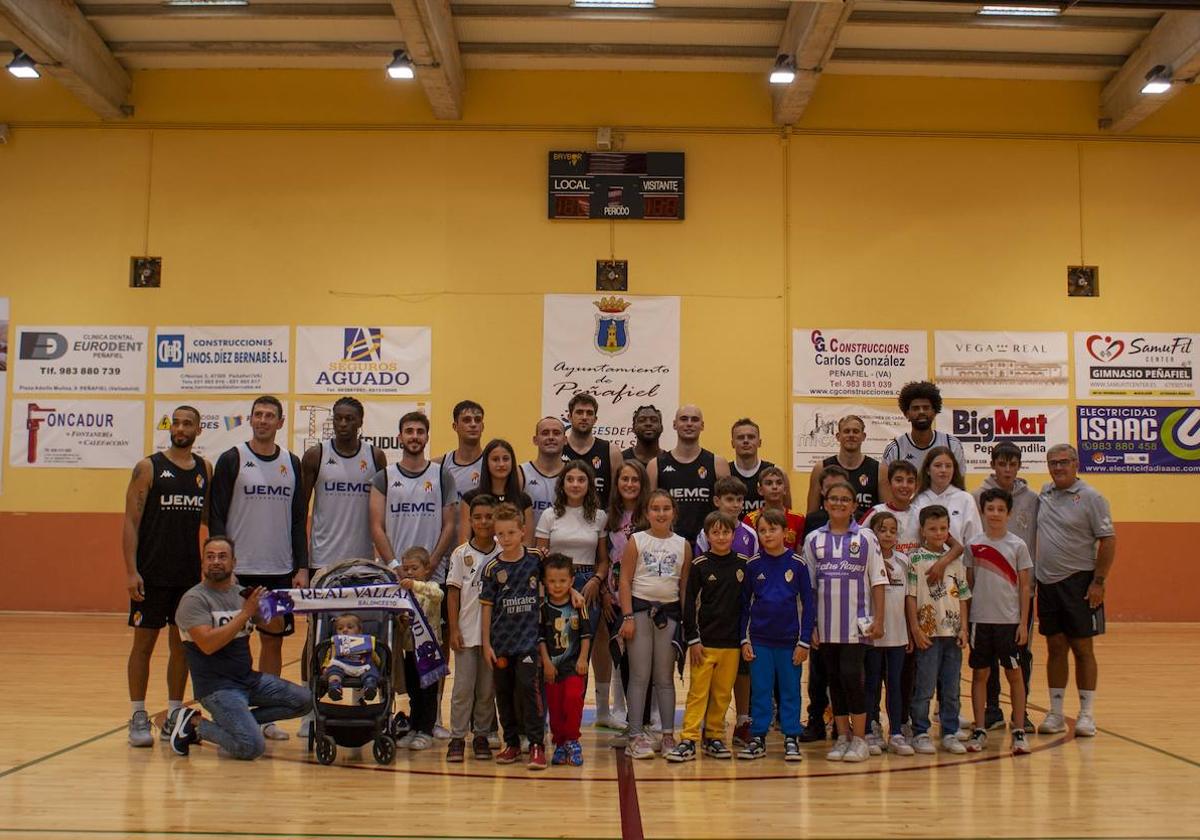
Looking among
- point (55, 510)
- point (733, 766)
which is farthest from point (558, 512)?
point (55, 510)

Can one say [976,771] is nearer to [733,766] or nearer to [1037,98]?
[733,766]

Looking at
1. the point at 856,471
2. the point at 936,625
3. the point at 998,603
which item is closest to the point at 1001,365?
the point at 856,471

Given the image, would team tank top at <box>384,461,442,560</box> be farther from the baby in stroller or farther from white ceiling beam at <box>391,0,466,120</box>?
white ceiling beam at <box>391,0,466,120</box>

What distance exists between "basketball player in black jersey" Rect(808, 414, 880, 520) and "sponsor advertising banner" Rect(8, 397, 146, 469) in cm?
795

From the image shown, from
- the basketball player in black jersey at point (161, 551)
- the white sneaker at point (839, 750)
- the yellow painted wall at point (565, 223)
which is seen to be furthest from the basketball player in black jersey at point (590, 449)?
the yellow painted wall at point (565, 223)

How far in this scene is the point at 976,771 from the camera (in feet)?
16.6

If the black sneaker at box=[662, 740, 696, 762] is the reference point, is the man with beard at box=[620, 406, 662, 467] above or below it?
above

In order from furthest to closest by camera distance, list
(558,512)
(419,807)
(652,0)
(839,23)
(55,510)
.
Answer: (55,510)
(652,0)
(839,23)
(558,512)
(419,807)

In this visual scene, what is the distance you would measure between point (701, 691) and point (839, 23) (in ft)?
22.4

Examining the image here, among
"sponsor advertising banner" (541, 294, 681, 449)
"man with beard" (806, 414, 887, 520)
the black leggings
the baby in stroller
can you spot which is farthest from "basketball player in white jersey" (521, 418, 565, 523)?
"sponsor advertising banner" (541, 294, 681, 449)

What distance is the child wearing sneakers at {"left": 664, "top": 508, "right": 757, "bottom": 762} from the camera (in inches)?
210

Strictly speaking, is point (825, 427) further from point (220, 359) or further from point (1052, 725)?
point (220, 359)

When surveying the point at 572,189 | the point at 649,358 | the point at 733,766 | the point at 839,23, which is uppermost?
the point at 839,23

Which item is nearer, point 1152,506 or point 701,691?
point 701,691
